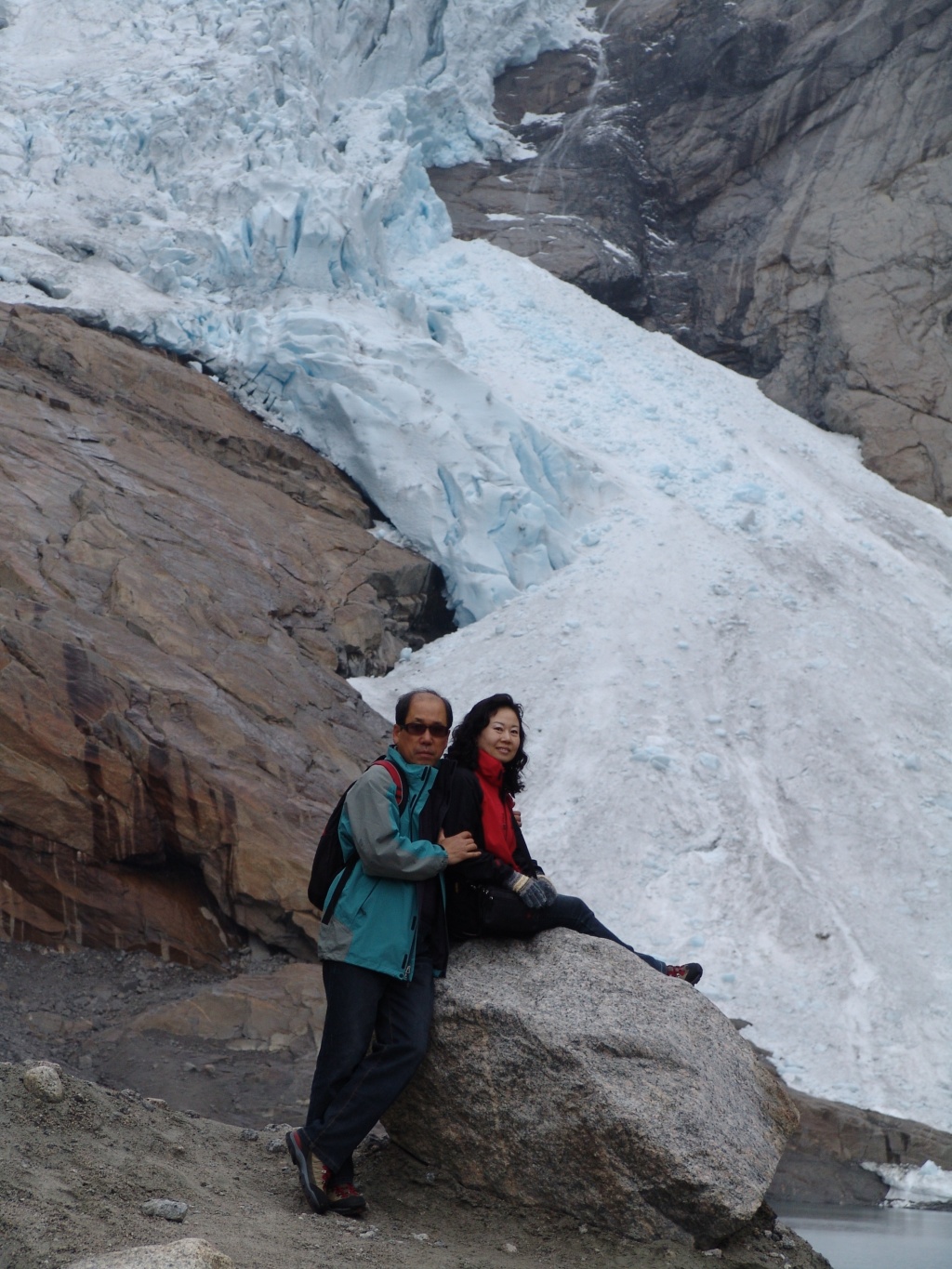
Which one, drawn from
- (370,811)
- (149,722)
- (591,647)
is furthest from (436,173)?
(370,811)

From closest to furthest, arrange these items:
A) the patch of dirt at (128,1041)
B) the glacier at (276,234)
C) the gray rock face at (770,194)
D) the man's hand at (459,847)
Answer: the man's hand at (459,847)
the patch of dirt at (128,1041)
the glacier at (276,234)
the gray rock face at (770,194)

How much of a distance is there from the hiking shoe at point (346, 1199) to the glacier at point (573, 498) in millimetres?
4525

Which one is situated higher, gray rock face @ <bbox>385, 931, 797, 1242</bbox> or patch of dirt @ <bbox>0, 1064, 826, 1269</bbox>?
gray rock face @ <bbox>385, 931, 797, 1242</bbox>

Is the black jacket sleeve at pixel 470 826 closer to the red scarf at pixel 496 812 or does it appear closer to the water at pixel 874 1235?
the red scarf at pixel 496 812

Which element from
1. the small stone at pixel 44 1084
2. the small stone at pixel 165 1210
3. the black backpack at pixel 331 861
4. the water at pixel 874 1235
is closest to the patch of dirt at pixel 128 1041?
the small stone at pixel 44 1084

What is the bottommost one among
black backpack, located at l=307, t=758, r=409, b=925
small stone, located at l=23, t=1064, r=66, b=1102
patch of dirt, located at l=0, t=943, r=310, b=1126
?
patch of dirt, located at l=0, t=943, r=310, b=1126

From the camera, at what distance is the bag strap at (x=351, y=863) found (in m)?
3.33

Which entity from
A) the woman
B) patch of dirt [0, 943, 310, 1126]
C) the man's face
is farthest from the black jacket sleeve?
patch of dirt [0, 943, 310, 1126]

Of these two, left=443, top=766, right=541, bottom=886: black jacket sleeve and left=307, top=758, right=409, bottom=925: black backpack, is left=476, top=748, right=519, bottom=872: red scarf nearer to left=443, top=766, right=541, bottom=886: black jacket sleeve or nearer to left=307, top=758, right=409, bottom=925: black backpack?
left=443, top=766, right=541, bottom=886: black jacket sleeve

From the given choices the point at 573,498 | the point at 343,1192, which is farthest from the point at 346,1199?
the point at 573,498

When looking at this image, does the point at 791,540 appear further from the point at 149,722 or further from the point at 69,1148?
the point at 69,1148

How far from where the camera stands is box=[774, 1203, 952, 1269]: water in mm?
4383

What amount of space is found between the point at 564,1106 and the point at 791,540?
1009 centimetres

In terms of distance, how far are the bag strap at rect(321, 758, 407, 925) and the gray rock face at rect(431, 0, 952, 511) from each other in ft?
45.2
